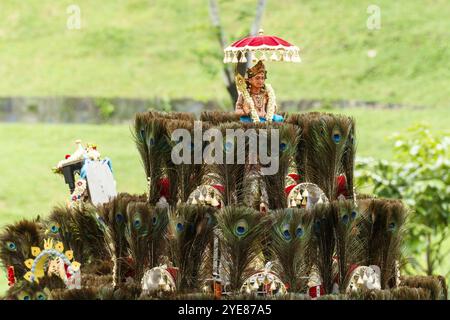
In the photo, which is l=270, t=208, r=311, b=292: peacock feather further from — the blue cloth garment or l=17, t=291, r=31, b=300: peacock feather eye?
l=17, t=291, r=31, b=300: peacock feather eye

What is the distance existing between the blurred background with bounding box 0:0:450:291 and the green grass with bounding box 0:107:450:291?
40 mm

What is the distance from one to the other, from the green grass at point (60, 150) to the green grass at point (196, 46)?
4.75 ft

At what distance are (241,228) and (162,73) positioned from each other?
23698 millimetres

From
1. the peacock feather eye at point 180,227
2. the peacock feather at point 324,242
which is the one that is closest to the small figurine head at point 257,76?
the peacock feather at point 324,242

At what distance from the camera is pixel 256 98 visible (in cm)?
1521

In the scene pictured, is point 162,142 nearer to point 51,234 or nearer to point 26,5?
point 51,234

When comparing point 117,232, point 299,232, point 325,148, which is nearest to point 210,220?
point 299,232

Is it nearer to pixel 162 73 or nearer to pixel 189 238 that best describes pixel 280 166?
pixel 189 238

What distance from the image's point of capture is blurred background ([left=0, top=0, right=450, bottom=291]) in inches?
1280

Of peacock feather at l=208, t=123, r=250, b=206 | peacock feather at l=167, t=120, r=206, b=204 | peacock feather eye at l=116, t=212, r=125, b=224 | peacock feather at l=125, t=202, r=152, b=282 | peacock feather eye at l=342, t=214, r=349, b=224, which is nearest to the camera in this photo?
peacock feather eye at l=342, t=214, r=349, b=224

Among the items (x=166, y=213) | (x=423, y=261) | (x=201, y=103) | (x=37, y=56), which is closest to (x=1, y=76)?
(x=37, y=56)

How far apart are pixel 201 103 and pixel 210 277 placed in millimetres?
21417

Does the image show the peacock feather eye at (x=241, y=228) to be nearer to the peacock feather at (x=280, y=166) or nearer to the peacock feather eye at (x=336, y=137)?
the peacock feather at (x=280, y=166)

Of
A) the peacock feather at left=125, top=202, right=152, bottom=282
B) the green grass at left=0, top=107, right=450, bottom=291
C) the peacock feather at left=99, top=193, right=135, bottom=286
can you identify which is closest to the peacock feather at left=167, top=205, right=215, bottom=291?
the peacock feather at left=125, top=202, right=152, bottom=282
